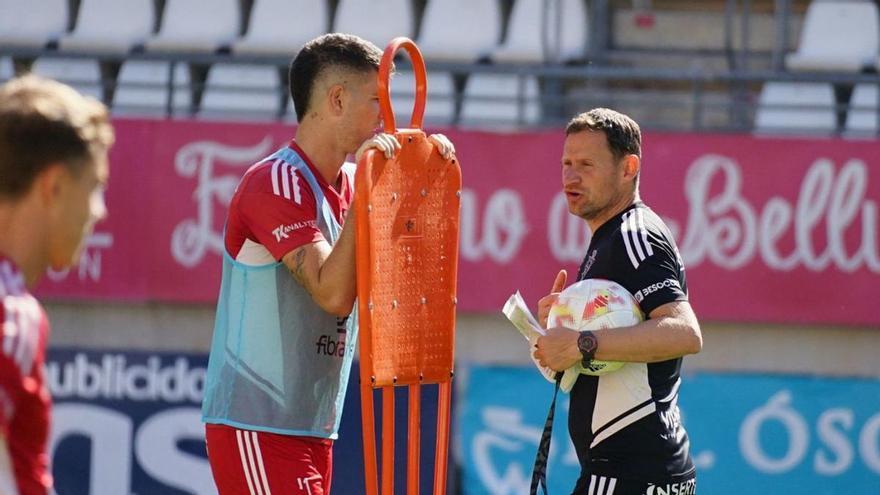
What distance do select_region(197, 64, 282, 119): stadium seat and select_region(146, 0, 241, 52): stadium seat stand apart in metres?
0.26

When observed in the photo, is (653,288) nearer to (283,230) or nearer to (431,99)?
(283,230)

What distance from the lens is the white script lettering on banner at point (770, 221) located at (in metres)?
8.22

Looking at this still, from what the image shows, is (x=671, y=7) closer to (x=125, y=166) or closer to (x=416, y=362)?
(x=125, y=166)

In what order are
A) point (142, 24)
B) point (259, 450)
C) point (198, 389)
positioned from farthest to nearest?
point (142, 24) < point (198, 389) < point (259, 450)

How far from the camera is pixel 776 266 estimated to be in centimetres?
826

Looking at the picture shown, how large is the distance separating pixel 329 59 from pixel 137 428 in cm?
457

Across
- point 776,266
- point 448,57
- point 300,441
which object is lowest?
point 776,266

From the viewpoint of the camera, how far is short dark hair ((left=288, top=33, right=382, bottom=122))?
3840 mm

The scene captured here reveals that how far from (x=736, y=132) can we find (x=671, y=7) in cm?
202

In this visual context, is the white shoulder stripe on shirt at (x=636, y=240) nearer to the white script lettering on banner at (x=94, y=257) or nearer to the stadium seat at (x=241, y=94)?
the white script lettering on banner at (x=94, y=257)

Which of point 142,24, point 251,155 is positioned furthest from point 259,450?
point 142,24

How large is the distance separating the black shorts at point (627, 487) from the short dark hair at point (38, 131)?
2003mm

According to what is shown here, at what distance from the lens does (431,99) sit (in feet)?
30.3

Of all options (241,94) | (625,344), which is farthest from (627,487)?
(241,94)
